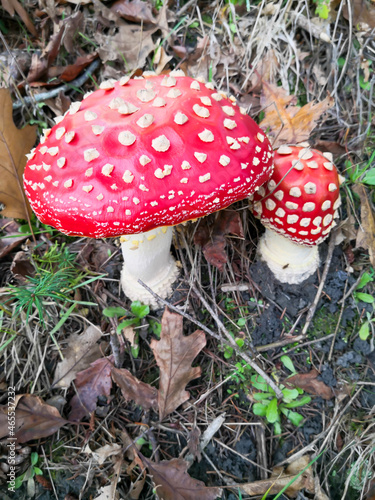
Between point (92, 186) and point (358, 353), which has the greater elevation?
point (92, 186)

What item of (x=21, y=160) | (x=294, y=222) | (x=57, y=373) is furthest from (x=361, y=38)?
(x=57, y=373)

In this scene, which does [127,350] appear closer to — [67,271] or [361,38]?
[67,271]

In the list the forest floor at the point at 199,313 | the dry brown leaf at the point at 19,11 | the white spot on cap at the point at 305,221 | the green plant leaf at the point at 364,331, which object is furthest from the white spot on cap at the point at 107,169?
the dry brown leaf at the point at 19,11

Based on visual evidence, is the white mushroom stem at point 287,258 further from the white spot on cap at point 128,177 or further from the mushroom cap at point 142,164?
the white spot on cap at point 128,177

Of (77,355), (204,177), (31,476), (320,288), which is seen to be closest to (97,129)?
(204,177)

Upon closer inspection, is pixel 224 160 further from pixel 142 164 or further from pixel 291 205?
pixel 291 205
